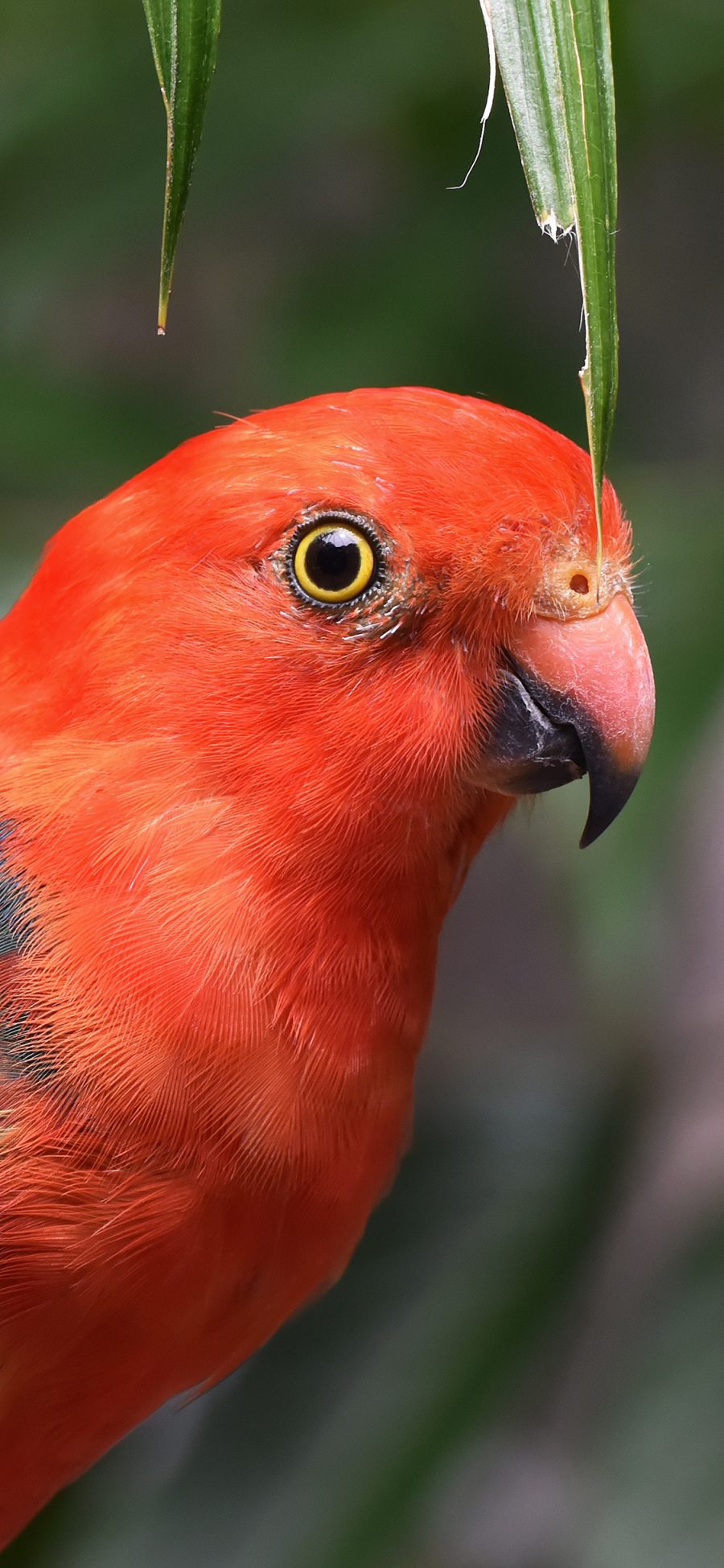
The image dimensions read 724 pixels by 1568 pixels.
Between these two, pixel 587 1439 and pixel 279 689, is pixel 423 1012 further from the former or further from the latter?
pixel 587 1439

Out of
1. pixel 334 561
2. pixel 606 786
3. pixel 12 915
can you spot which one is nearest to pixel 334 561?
pixel 334 561

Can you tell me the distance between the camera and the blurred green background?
2.14 m

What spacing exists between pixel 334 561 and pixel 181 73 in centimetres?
54

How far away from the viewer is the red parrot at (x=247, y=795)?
4.67ft

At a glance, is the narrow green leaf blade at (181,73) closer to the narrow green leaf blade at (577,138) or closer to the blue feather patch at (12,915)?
the narrow green leaf blade at (577,138)

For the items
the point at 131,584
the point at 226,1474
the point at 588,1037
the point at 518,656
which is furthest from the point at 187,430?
the point at 226,1474

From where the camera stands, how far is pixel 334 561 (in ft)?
4.70

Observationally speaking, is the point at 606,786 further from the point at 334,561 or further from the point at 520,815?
the point at 520,815

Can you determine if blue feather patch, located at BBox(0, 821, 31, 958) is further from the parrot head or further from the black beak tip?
the black beak tip

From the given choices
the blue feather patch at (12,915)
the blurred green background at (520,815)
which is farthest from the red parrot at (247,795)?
the blurred green background at (520,815)

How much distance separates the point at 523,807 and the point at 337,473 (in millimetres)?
596

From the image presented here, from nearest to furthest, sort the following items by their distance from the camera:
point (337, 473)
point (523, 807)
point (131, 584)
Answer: point (337, 473)
point (131, 584)
point (523, 807)

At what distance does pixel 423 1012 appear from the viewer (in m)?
1.66

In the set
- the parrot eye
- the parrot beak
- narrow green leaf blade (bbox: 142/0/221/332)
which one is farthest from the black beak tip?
narrow green leaf blade (bbox: 142/0/221/332)
